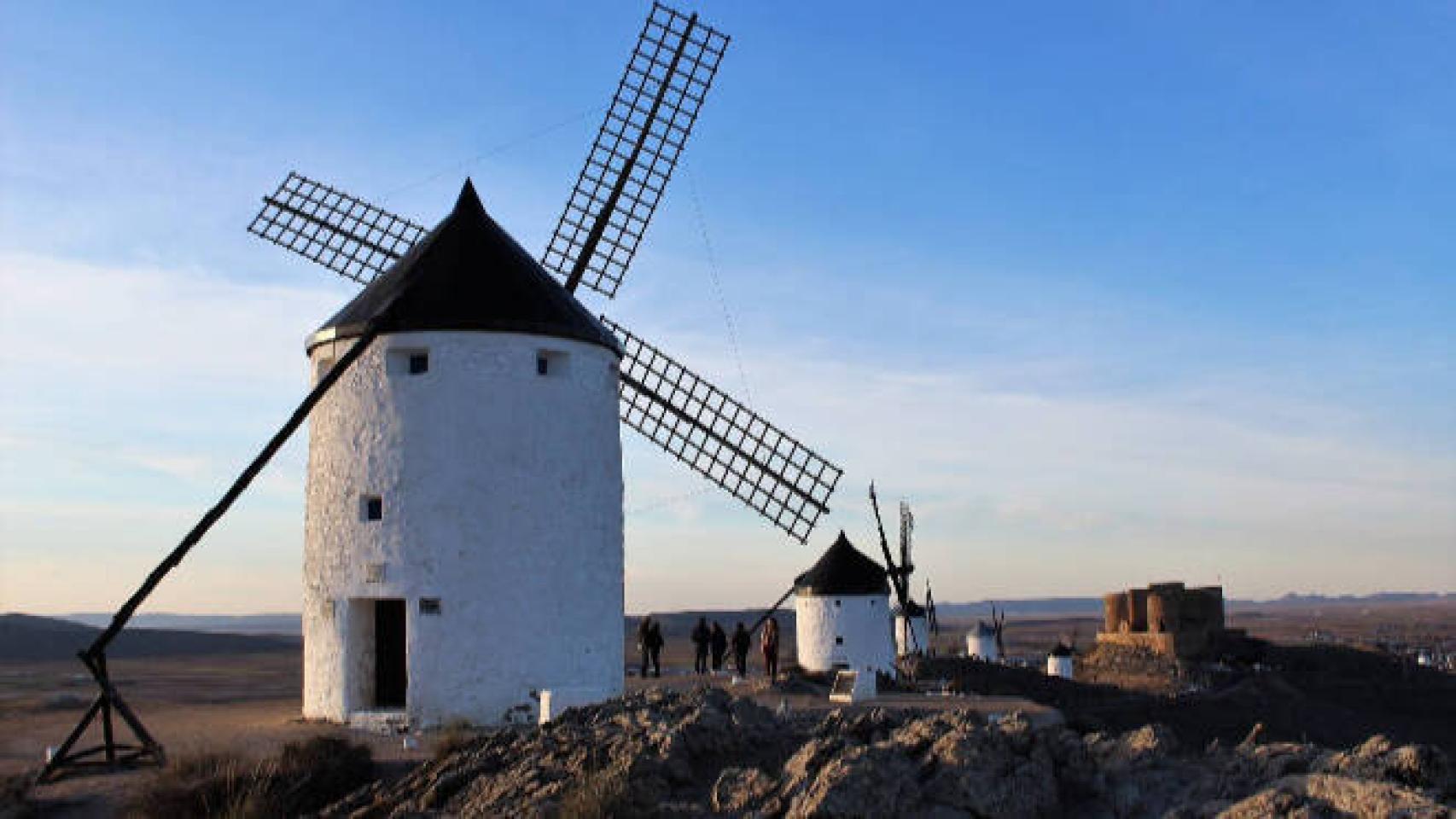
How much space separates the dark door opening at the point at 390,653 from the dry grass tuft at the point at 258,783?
3902 mm

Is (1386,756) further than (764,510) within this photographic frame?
No

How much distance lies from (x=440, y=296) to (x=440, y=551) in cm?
294

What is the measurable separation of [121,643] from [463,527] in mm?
72734

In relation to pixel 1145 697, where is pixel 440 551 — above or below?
above

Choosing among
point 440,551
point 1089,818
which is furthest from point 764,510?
point 1089,818

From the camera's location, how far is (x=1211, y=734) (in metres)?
29.9

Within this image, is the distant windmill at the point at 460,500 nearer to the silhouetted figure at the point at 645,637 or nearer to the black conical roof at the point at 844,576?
the silhouetted figure at the point at 645,637

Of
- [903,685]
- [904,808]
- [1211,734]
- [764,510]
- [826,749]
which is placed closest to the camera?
[904,808]

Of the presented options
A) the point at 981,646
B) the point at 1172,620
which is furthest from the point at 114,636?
the point at 981,646

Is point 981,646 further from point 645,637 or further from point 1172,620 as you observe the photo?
point 645,637

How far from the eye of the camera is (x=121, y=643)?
7888 cm

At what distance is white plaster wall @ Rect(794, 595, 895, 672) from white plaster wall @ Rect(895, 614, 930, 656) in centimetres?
609

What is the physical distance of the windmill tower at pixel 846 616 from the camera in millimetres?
31375

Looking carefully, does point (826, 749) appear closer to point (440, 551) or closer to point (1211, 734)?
point (440, 551)
